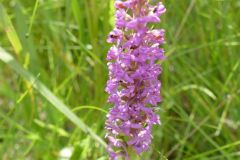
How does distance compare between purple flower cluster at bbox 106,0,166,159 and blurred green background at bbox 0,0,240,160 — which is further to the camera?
blurred green background at bbox 0,0,240,160

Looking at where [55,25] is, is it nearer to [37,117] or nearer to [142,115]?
[37,117]

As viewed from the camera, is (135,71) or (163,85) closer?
(135,71)

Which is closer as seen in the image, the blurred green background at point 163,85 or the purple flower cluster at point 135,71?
the purple flower cluster at point 135,71

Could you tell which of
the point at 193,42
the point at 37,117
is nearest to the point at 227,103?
the point at 193,42
